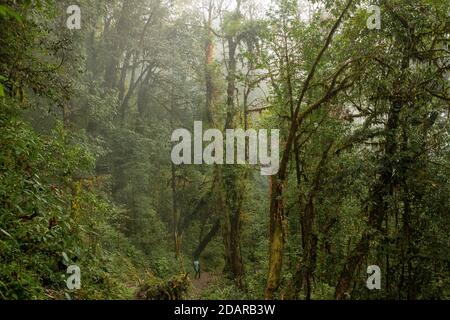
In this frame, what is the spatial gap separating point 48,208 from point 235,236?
10615 millimetres

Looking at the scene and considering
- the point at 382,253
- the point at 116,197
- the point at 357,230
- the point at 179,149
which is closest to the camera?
the point at 382,253

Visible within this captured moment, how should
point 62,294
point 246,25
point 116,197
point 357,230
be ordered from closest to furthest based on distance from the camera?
point 62,294
point 357,230
point 246,25
point 116,197

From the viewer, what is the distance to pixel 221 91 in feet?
63.7

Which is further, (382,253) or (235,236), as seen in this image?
(235,236)

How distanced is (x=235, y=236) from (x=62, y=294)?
1100 centimetres

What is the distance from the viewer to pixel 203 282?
17.6m

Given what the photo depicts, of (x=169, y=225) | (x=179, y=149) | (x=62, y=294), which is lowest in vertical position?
(x=169, y=225)

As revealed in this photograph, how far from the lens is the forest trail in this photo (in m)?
15.6

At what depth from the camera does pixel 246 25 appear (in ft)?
51.2

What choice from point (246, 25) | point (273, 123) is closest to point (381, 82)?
point (273, 123)

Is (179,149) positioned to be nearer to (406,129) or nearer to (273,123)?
(273,123)

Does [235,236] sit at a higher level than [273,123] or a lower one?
lower

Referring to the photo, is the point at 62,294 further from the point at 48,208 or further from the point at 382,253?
the point at 382,253

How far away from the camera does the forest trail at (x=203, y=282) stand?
51.2 ft
